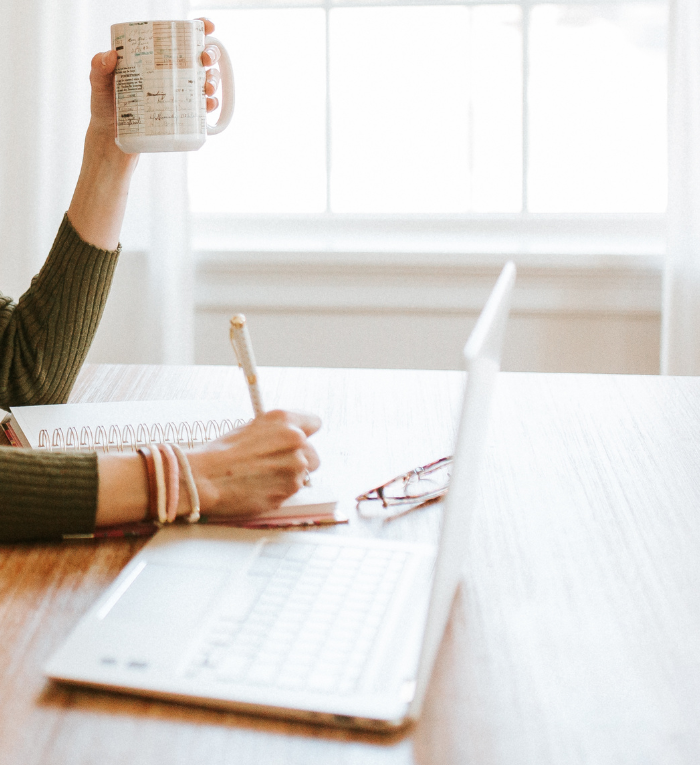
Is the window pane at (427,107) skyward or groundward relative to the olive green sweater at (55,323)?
skyward

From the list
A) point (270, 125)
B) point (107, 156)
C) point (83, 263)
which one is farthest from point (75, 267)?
point (270, 125)

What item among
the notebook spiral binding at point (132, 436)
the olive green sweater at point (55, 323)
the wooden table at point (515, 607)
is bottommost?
the wooden table at point (515, 607)

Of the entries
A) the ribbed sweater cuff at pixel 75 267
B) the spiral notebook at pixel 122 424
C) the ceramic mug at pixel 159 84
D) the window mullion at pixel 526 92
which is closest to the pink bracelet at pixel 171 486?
the spiral notebook at pixel 122 424

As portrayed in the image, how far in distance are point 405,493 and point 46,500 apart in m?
0.31

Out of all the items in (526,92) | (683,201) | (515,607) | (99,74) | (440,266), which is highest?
(526,92)

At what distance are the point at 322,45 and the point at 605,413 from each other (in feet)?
4.64

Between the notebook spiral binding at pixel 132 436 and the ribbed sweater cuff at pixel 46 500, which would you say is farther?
the notebook spiral binding at pixel 132 436

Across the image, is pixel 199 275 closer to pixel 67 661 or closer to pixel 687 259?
pixel 687 259

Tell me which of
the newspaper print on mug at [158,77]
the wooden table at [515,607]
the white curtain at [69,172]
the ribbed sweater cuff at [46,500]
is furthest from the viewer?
the white curtain at [69,172]

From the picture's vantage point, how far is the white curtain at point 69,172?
2014 mm

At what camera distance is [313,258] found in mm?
2096

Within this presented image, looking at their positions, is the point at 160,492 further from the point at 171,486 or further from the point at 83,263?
the point at 83,263

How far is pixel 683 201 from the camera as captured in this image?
194 cm

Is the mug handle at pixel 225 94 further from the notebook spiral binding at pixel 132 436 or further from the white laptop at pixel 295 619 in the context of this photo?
the white laptop at pixel 295 619
